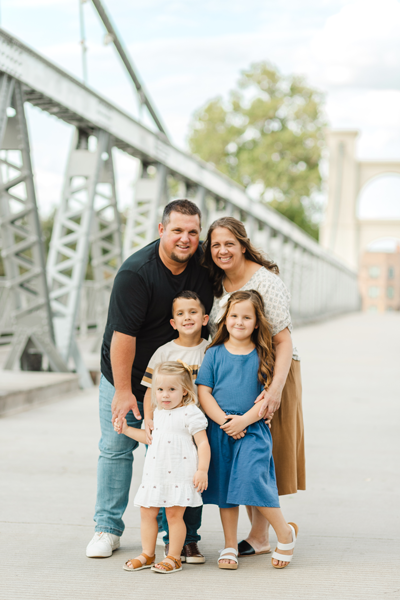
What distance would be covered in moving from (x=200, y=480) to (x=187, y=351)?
596mm

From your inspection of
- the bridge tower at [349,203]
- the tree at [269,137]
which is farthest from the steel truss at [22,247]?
the bridge tower at [349,203]

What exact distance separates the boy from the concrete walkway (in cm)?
11

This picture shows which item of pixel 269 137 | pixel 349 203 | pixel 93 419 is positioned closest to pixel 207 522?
pixel 93 419

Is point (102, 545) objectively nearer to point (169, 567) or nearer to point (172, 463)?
point (169, 567)

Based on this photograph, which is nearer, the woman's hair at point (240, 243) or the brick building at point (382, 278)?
the woman's hair at point (240, 243)

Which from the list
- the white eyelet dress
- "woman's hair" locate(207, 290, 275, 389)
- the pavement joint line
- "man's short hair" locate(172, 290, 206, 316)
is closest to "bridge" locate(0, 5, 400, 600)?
the pavement joint line

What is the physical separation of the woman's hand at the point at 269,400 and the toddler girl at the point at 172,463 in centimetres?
26

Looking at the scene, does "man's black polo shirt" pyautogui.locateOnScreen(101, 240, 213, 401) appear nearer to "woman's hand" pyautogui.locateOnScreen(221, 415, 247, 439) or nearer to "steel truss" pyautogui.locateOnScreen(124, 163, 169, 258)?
"woman's hand" pyautogui.locateOnScreen(221, 415, 247, 439)

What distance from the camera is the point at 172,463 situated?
129 inches

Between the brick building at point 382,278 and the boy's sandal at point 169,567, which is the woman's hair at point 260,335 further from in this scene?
the brick building at point 382,278

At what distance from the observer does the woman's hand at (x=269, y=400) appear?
3357 millimetres

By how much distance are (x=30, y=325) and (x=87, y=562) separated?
495 cm

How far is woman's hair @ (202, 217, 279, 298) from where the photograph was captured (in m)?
3.53

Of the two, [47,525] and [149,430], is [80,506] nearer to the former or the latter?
[47,525]
